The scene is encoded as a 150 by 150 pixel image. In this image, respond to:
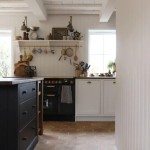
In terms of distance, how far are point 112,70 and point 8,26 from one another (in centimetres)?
275

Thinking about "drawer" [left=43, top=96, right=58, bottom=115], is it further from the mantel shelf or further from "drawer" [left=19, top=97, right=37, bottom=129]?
"drawer" [left=19, top=97, right=37, bottom=129]

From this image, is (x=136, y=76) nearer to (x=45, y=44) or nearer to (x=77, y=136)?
(x=77, y=136)

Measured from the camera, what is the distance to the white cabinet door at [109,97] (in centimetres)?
546

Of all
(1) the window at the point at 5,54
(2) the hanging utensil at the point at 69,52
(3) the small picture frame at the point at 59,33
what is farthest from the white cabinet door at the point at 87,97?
(1) the window at the point at 5,54

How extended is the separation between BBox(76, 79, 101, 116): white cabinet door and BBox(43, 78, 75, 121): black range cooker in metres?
0.14

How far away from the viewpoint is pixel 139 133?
6.44 ft

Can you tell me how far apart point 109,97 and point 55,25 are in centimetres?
219

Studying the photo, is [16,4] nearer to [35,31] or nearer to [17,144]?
[35,31]

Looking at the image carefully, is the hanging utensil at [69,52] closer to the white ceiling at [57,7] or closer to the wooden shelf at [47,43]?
the wooden shelf at [47,43]

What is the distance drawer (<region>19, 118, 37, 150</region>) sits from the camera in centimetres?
271

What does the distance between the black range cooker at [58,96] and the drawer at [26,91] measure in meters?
1.87

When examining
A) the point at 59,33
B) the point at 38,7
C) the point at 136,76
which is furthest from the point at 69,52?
the point at 136,76

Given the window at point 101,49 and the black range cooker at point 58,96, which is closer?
the black range cooker at point 58,96

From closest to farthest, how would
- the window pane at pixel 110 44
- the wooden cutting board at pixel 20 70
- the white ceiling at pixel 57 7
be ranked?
the white ceiling at pixel 57 7 → the wooden cutting board at pixel 20 70 → the window pane at pixel 110 44
